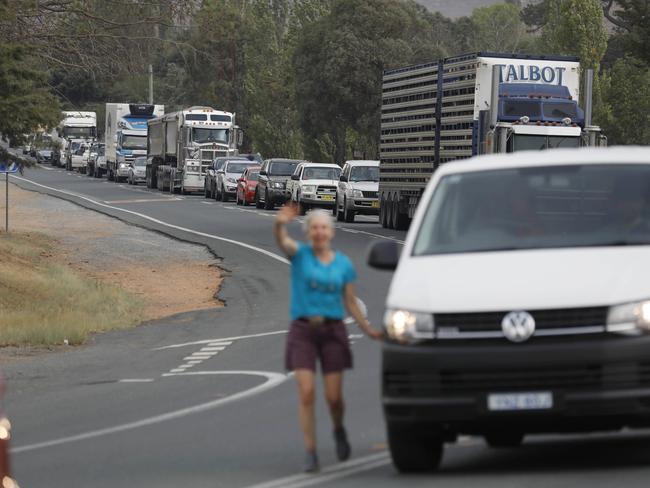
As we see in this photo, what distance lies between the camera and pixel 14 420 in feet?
50.1

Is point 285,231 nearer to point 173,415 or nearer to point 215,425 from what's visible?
point 215,425

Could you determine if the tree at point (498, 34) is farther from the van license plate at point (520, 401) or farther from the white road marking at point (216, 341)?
the van license plate at point (520, 401)

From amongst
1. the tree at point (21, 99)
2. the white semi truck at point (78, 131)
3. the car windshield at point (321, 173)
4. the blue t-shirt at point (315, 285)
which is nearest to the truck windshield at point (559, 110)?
the tree at point (21, 99)

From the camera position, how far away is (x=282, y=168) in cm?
5906

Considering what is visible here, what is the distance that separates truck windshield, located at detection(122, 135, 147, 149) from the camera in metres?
92.6

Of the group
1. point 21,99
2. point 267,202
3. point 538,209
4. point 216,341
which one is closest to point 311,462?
point 538,209

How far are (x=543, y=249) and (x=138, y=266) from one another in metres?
25.0

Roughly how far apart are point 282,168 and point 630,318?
49489 mm

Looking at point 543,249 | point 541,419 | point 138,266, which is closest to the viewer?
point 541,419

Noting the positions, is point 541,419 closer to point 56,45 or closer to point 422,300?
point 422,300

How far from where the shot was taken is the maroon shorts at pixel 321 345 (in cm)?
1073

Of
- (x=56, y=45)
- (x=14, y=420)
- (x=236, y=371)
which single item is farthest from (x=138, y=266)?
(x=14, y=420)

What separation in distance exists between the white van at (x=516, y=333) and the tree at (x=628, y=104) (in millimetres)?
59433

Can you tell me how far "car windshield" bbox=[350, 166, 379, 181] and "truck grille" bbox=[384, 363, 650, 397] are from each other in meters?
39.7
